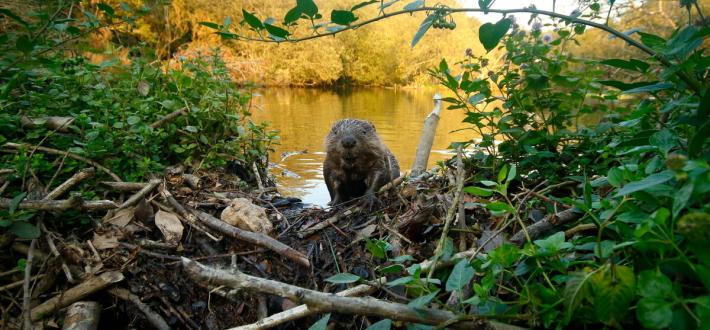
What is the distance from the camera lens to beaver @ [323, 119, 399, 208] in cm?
383

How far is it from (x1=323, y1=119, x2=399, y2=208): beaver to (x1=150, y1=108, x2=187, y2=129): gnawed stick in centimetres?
131

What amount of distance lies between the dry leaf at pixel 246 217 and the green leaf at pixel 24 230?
0.89 meters

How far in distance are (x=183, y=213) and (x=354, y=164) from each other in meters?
1.79

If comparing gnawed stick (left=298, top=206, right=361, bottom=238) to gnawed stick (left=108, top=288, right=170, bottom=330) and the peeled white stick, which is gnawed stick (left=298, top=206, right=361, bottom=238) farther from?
the peeled white stick

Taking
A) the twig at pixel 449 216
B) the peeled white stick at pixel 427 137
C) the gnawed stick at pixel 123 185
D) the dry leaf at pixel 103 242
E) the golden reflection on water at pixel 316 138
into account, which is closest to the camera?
the twig at pixel 449 216

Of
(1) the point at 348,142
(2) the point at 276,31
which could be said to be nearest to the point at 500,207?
(2) the point at 276,31

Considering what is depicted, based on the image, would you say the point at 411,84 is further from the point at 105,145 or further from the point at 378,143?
the point at 105,145

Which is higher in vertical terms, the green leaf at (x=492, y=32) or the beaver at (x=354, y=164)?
the green leaf at (x=492, y=32)

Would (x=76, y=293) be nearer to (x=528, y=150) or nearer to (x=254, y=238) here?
(x=254, y=238)

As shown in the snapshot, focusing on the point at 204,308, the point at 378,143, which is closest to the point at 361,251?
the point at 204,308

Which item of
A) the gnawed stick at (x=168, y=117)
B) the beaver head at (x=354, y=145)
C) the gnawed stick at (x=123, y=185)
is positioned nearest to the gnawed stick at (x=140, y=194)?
the gnawed stick at (x=123, y=185)

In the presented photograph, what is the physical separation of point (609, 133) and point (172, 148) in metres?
2.77

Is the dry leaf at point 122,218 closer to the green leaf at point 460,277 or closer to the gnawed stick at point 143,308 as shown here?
the gnawed stick at point 143,308

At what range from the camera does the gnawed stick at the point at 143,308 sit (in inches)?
73.5
